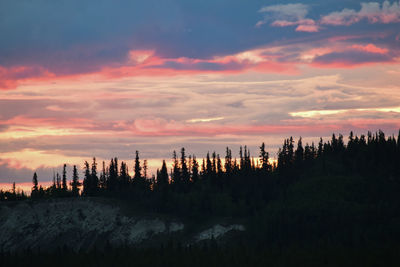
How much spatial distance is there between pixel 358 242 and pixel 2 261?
101426mm

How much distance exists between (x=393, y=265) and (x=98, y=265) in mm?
75448

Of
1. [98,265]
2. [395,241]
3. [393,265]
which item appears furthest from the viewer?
[395,241]

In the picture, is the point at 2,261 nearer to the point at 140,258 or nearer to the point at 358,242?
the point at 140,258

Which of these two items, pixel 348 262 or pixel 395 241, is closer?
pixel 348 262

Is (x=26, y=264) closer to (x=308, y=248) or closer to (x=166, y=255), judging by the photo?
(x=166, y=255)

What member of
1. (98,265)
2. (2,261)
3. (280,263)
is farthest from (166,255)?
(2,261)

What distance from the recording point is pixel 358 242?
192 meters

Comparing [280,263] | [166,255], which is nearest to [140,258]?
[166,255]

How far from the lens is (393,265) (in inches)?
6334

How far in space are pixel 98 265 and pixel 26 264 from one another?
22.0 m

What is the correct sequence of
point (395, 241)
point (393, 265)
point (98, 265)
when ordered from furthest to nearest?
point (395, 241) < point (98, 265) < point (393, 265)

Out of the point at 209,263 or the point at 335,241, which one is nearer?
the point at 209,263

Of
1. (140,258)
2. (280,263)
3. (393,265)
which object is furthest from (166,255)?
(393,265)

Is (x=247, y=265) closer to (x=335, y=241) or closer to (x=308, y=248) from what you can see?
(x=308, y=248)
